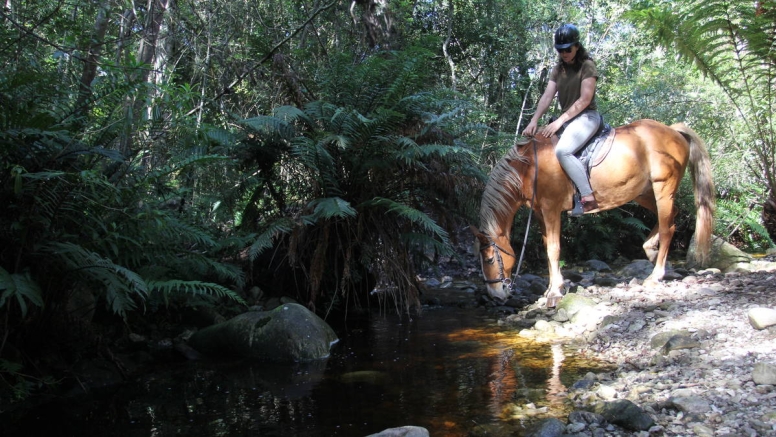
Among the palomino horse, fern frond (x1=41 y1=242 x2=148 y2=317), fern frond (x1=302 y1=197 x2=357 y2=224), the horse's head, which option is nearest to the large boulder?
fern frond (x1=302 y1=197 x2=357 y2=224)

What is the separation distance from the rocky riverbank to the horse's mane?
1040mm

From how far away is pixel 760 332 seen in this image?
370 centimetres

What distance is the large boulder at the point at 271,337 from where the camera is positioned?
4.43 m

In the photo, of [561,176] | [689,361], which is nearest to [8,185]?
[689,361]

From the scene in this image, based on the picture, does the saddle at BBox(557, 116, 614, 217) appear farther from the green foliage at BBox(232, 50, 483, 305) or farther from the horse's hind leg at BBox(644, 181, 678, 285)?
the green foliage at BBox(232, 50, 483, 305)

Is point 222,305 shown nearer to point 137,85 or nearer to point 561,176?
point 137,85

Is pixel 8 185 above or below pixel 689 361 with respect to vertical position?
above

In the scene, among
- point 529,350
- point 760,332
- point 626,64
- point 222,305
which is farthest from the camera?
point 626,64

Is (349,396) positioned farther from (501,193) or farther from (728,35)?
(728,35)

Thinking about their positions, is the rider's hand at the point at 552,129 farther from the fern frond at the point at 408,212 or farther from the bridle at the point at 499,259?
the fern frond at the point at 408,212

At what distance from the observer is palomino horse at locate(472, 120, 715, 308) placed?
562cm

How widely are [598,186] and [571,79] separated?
1165mm

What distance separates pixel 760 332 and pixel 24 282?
15.2 ft

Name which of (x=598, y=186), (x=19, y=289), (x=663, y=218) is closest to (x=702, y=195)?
(x=663, y=218)
